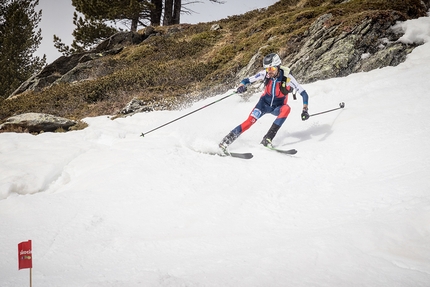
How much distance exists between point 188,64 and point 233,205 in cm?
1318

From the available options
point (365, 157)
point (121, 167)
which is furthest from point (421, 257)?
point (121, 167)

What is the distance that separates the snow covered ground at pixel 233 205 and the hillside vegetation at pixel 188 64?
5156 millimetres

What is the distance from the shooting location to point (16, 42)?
101 feet

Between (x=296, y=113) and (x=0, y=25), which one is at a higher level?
(x=0, y=25)

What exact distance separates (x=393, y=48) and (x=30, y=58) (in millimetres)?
37633

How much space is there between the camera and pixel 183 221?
3.41m

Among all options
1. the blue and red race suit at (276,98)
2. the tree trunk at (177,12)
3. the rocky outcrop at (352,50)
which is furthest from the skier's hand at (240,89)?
the tree trunk at (177,12)

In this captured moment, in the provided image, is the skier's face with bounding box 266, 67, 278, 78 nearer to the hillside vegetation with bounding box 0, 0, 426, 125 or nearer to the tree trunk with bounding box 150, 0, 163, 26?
the hillside vegetation with bounding box 0, 0, 426, 125

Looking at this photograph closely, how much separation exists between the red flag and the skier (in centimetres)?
431

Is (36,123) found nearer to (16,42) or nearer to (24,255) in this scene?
(24,255)

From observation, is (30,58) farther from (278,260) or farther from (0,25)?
(278,260)

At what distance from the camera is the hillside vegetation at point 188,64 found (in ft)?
38.4

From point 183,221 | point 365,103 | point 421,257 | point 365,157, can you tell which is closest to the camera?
point 421,257

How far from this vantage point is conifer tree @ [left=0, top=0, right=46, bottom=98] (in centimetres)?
2966
